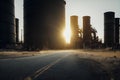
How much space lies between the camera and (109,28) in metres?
113

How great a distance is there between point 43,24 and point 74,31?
123 ft

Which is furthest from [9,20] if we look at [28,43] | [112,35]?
[112,35]

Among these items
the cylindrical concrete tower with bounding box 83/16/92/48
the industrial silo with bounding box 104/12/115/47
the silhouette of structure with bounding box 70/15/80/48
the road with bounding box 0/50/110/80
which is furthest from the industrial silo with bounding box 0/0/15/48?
the silhouette of structure with bounding box 70/15/80/48

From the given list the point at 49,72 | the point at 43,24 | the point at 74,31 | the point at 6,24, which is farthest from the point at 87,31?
the point at 49,72

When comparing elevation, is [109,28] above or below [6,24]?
above

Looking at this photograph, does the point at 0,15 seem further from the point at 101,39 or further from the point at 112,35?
the point at 101,39

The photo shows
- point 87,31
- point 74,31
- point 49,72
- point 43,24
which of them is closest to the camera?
point 49,72

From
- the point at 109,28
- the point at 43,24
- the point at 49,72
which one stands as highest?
the point at 43,24

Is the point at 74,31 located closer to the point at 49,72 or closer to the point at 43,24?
the point at 43,24

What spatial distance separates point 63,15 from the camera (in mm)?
98312

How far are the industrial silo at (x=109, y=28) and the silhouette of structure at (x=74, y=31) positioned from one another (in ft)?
46.4

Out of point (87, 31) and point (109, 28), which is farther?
point (87, 31)

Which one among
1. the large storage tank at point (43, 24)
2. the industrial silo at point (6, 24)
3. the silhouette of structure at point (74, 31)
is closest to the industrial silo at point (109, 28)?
the silhouette of structure at point (74, 31)

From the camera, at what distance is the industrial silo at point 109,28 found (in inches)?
4375
